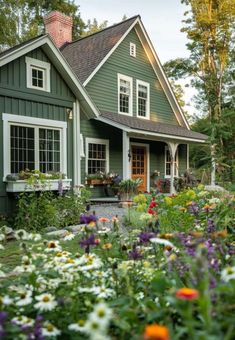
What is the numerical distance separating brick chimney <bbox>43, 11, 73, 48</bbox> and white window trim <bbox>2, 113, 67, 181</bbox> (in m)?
8.29

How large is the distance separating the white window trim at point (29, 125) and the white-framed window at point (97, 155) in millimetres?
3403

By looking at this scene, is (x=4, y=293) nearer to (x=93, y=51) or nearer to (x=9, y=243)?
(x=9, y=243)

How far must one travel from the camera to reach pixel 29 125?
852 centimetres

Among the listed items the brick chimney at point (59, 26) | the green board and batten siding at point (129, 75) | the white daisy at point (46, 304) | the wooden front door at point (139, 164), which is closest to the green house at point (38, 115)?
the green board and batten siding at point (129, 75)

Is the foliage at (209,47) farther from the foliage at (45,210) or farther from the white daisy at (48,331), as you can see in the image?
the white daisy at (48,331)

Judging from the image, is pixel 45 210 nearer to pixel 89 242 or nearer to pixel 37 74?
pixel 37 74

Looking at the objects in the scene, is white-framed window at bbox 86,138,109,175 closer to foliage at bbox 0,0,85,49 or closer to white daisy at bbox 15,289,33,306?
white daisy at bbox 15,289,33,306

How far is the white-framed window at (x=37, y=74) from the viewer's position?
850 centimetres

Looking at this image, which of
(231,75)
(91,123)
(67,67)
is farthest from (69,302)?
(231,75)

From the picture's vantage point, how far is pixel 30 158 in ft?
28.3

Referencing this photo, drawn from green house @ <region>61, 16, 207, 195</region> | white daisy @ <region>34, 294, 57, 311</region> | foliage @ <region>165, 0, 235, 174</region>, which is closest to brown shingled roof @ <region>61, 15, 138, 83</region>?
green house @ <region>61, 16, 207, 195</region>

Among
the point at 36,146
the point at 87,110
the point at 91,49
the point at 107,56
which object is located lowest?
the point at 36,146

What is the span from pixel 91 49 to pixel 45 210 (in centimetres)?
→ 917

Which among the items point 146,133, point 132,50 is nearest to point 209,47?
point 132,50
